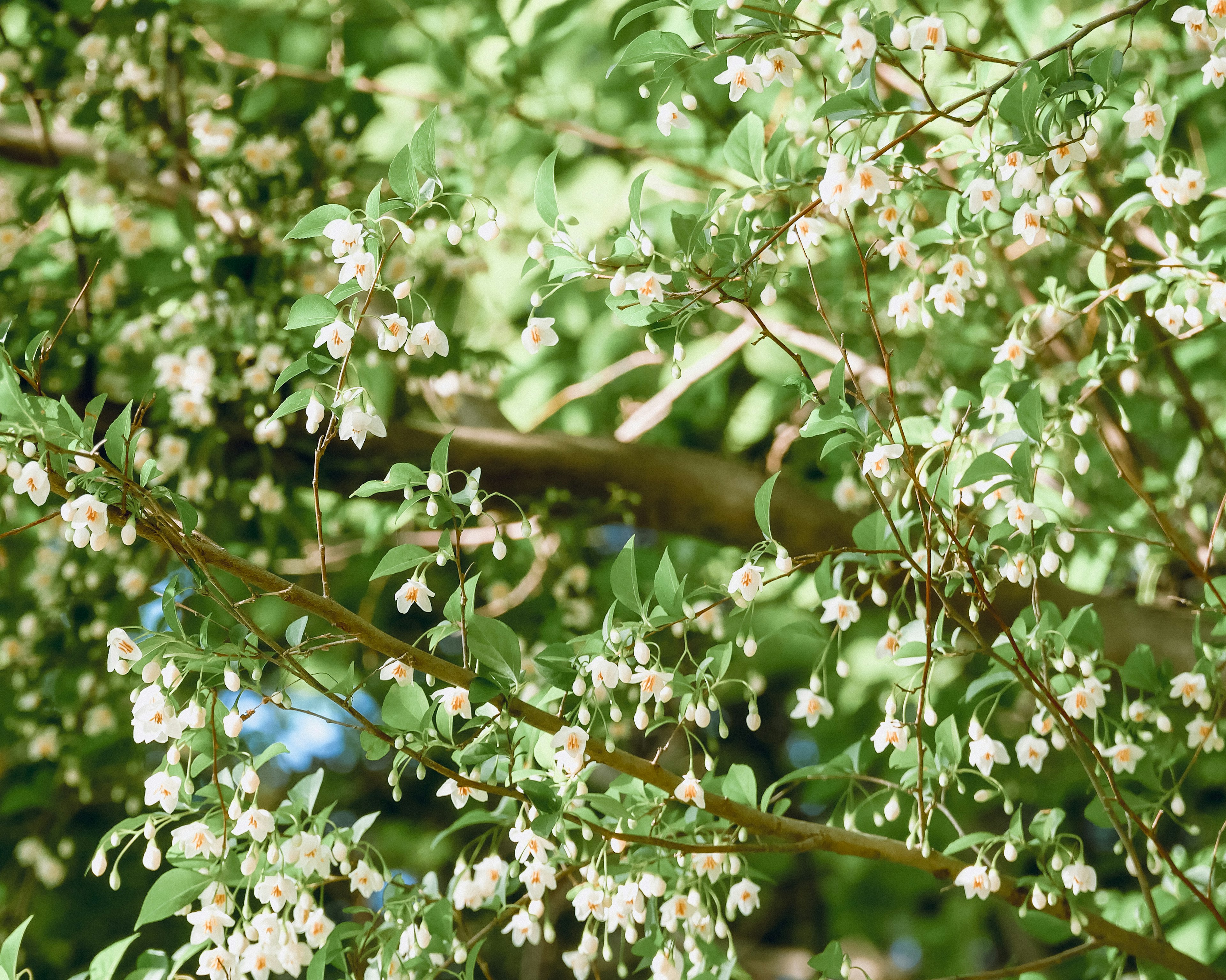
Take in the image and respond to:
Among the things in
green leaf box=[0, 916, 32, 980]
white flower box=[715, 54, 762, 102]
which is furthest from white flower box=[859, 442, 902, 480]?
green leaf box=[0, 916, 32, 980]

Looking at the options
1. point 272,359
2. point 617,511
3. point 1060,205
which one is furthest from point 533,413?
point 1060,205

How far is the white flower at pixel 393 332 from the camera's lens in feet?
2.80

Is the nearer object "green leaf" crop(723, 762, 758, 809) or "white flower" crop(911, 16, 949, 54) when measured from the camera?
"white flower" crop(911, 16, 949, 54)

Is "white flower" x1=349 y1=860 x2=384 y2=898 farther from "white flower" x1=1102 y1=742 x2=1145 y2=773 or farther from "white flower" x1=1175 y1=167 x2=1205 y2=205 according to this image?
"white flower" x1=1175 y1=167 x2=1205 y2=205

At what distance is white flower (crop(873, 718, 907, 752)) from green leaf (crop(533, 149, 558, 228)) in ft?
1.65

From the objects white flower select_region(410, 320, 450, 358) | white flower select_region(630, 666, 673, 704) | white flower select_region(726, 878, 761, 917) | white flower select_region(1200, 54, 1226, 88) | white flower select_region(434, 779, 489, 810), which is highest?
white flower select_region(1200, 54, 1226, 88)

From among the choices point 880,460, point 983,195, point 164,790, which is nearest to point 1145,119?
point 983,195

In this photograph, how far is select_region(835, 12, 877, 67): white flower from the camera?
798 mm

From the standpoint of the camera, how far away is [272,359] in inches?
69.3

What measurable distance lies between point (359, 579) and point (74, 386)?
69 centimetres

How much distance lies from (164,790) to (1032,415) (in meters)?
0.72

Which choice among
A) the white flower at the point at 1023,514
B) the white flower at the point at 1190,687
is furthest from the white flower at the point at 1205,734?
the white flower at the point at 1023,514

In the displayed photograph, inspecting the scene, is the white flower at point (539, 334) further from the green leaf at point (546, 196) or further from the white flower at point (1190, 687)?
the white flower at point (1190, 687)

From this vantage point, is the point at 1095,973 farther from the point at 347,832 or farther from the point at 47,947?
the point at 47,947
